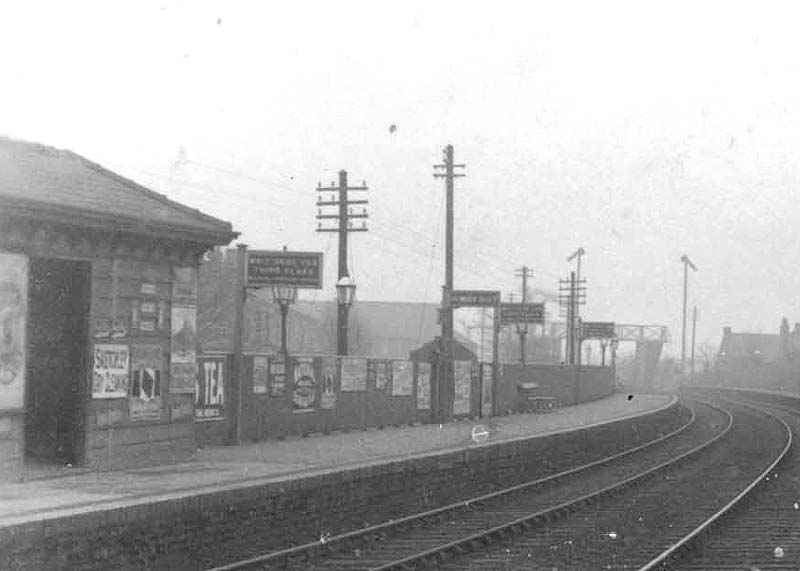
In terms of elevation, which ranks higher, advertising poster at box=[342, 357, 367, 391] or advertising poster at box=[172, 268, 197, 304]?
advertising poster at box=[172, 268, 197, 304]

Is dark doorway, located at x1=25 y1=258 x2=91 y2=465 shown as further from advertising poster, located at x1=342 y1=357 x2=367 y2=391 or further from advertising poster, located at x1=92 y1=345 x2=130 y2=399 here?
advertising poster, located at x1=342 y1=357 x2=367 y2=391

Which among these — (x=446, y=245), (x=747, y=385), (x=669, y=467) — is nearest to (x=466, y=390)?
(x=446, y=245)

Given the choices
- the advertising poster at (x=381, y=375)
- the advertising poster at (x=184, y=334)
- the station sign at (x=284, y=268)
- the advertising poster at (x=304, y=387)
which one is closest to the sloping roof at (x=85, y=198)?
the advertising poster at (x=184, y=334)

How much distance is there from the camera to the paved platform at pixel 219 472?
12.9m

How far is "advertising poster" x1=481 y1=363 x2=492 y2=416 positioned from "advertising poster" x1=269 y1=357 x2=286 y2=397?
14.7m

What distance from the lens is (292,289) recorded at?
80.2 ft

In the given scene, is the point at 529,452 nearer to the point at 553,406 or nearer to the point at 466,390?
the point at 466,390

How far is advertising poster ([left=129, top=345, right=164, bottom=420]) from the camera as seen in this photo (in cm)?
1788

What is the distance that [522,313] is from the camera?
1751 inches

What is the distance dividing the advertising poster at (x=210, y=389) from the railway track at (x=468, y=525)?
16.0 feet

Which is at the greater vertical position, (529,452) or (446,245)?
(446,245)

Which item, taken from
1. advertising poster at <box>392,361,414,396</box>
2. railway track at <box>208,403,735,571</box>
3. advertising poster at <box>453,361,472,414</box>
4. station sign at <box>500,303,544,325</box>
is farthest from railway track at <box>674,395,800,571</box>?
station sign at <box>500,303,544,325</box>

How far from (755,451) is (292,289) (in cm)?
1295

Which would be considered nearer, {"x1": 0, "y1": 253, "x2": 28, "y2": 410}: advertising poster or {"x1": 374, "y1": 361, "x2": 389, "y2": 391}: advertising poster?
{"x1": 0, "y1": 253, "x2": 28, "y2": 410}: advertising poster
